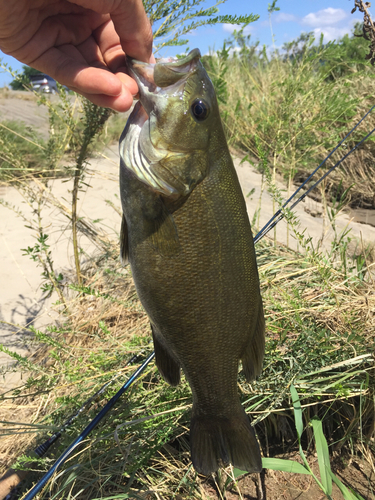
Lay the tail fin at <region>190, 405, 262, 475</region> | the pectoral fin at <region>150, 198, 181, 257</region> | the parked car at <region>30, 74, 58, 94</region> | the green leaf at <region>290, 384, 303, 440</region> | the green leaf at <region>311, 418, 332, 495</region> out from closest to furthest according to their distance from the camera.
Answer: the pectoral fin at <region>150, 198, 181, 257</region>, the tail fin at <region>190, 405, 262, 475</region>, the green leaf at <region>311, 418, 332, 495</region>, the green leaf at <region>290, 384, 303, 440</region>, the parked car at <region>30, 74, 58, 94</region>

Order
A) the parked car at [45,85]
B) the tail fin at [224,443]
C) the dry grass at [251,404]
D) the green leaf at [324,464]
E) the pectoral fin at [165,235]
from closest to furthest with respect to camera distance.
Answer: the pectoral fin at [165,235] < the tail fin at [224,443] < the green leaf at [324,464] < the dry grass at [251,404] < the parked car at [45,85]

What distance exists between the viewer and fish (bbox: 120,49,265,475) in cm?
126

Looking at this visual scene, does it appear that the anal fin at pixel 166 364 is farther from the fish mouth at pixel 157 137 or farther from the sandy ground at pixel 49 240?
the sandy ground at pixel 49 240

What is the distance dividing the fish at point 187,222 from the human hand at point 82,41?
0.21 meters

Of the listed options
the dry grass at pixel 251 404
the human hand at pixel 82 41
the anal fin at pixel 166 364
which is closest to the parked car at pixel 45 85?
the human hand at pixel 82 41

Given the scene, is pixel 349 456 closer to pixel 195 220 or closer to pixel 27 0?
pixel 195 220

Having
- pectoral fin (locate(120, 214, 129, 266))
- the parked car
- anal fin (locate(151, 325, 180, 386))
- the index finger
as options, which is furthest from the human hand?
the parked car

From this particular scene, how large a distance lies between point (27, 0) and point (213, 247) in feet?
4.46

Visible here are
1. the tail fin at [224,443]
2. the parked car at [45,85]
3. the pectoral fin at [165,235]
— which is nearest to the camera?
the pectoral fin at [165,235]

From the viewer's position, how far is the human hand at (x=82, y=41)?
143 cm

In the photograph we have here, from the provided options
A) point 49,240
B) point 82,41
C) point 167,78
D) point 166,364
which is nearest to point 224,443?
point 166,364

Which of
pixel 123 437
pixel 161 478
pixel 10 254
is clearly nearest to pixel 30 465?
pixel 123 437

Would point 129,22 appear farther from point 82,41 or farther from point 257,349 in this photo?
point 257,349

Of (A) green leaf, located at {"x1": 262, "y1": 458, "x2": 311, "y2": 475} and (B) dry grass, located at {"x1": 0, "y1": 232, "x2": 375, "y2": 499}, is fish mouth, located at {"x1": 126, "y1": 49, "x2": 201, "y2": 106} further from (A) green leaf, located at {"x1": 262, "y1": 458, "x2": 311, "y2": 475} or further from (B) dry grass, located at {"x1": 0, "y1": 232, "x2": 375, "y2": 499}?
(A) green leaf, located at {"x1": 262, "y1": 458, "x2": 311, "y2": 475}
